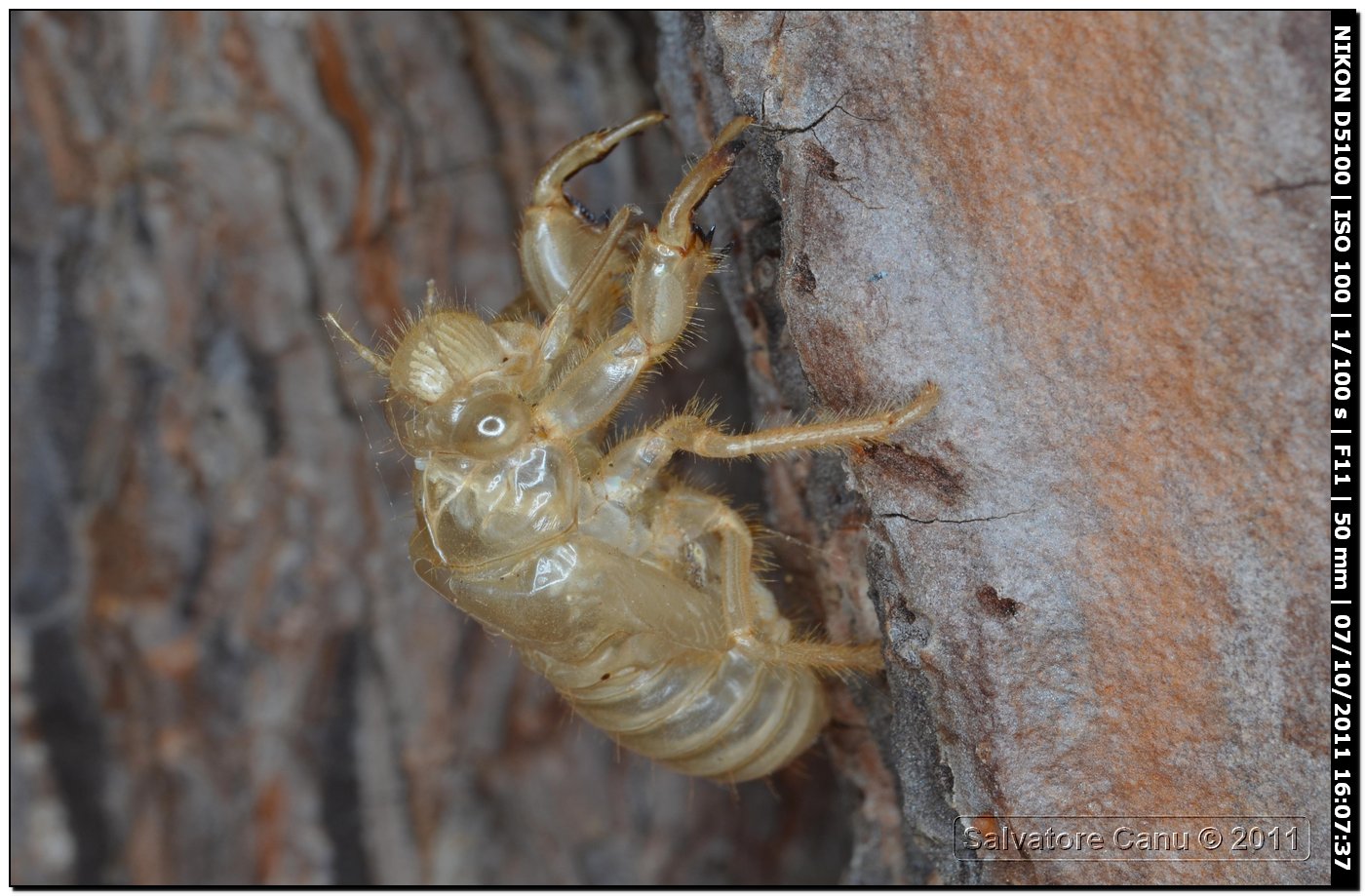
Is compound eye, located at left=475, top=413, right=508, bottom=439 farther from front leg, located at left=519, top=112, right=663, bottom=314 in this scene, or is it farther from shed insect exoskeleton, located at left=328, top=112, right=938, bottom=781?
front leg, located at left=519, top=112, right=663, bottom=314

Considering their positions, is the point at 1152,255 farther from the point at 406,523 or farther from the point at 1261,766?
the point at 406,523

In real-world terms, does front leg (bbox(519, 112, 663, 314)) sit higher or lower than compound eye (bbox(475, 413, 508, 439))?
higher

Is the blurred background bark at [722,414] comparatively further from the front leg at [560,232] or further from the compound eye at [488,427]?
the compound eye at [488,427]

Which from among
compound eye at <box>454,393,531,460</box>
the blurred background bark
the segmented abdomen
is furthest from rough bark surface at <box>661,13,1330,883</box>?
compound eye at <box>454,393,531,460</box>

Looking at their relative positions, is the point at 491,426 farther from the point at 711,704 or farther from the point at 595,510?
the point at 711,704

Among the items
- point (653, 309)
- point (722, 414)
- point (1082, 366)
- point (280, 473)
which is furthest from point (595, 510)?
point (280, 473)
